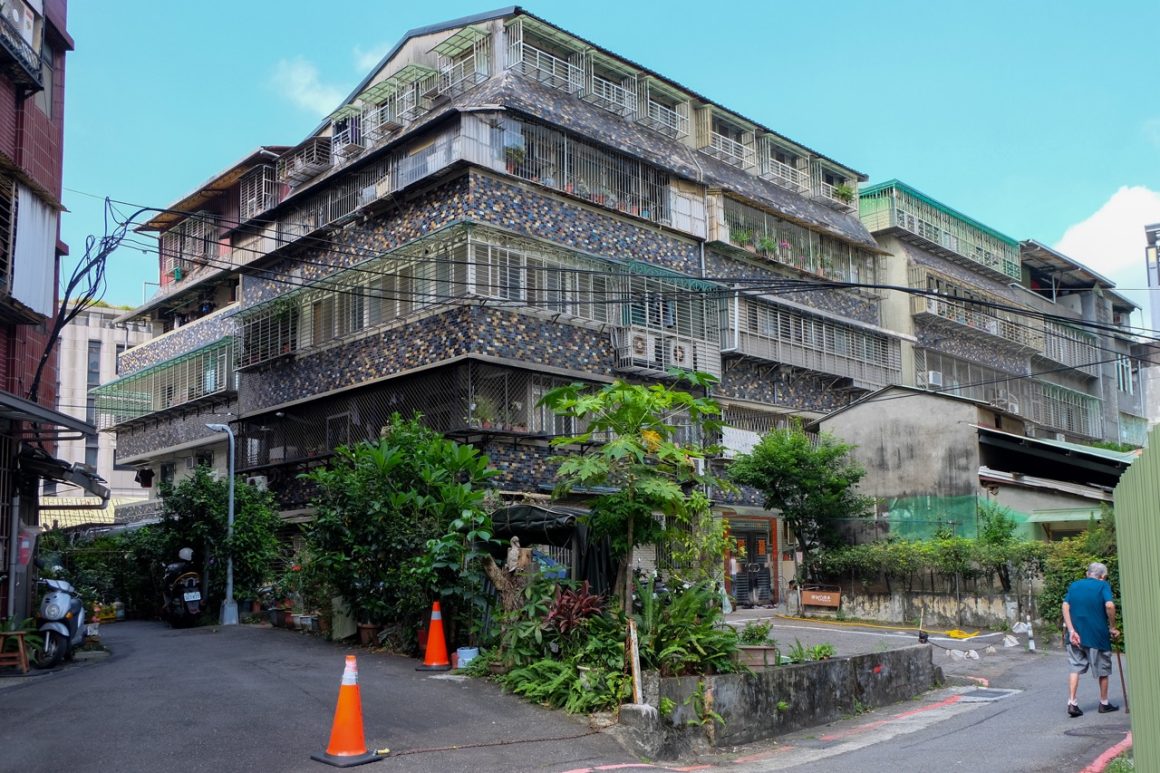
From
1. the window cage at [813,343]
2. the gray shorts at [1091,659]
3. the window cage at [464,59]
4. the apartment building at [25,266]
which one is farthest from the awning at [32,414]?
the window cage at [813,343]

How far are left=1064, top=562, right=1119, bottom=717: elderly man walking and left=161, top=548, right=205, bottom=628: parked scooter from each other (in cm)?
1803

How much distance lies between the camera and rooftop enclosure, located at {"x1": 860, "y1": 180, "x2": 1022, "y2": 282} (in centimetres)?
3838

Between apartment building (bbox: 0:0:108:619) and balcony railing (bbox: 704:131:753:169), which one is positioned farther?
balcony railing (bbox: 704:131:753:169)

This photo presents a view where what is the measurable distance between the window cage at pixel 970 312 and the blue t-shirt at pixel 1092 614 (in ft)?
82.7

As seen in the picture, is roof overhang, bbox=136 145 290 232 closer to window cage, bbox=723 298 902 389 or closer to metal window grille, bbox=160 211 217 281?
metal window grille, bbox=160 211 217 281

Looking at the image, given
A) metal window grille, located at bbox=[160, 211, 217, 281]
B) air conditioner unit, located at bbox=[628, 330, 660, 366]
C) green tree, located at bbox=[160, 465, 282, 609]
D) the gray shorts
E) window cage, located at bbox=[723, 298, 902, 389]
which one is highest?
metal window grille, located at bbox=[160, 211, 217, 281]

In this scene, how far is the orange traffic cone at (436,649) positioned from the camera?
1425cm

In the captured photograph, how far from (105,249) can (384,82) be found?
12.9 meters

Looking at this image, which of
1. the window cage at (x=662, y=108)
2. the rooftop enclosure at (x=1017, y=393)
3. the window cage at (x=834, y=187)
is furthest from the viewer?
the rooftop enclosure at (x=1017, y=393)

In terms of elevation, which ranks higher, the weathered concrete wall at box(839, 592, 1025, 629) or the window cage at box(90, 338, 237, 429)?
the window cage at box(90, 338, 237, 429)

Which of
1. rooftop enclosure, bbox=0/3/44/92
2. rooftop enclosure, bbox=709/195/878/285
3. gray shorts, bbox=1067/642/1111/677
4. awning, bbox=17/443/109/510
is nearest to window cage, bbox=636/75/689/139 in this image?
rooftop enclosure, bbox=709/195/878/285

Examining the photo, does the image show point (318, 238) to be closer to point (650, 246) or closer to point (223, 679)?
point (650, 246)

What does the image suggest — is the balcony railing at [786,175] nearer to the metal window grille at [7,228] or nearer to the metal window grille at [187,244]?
the metal window grille at [187,244]

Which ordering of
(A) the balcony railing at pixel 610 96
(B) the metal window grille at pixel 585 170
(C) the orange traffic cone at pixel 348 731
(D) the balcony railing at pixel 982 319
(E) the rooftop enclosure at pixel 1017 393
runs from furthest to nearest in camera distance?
(E) the rooftop enclosure at pixel 1017 393, (D) the balcony railing at pixel 982 319, (A) the balcony railing at pixel 610 96, (B) the metal window grille at pixel 585 170, (C) the orange traffic cone at pixel 348 731
